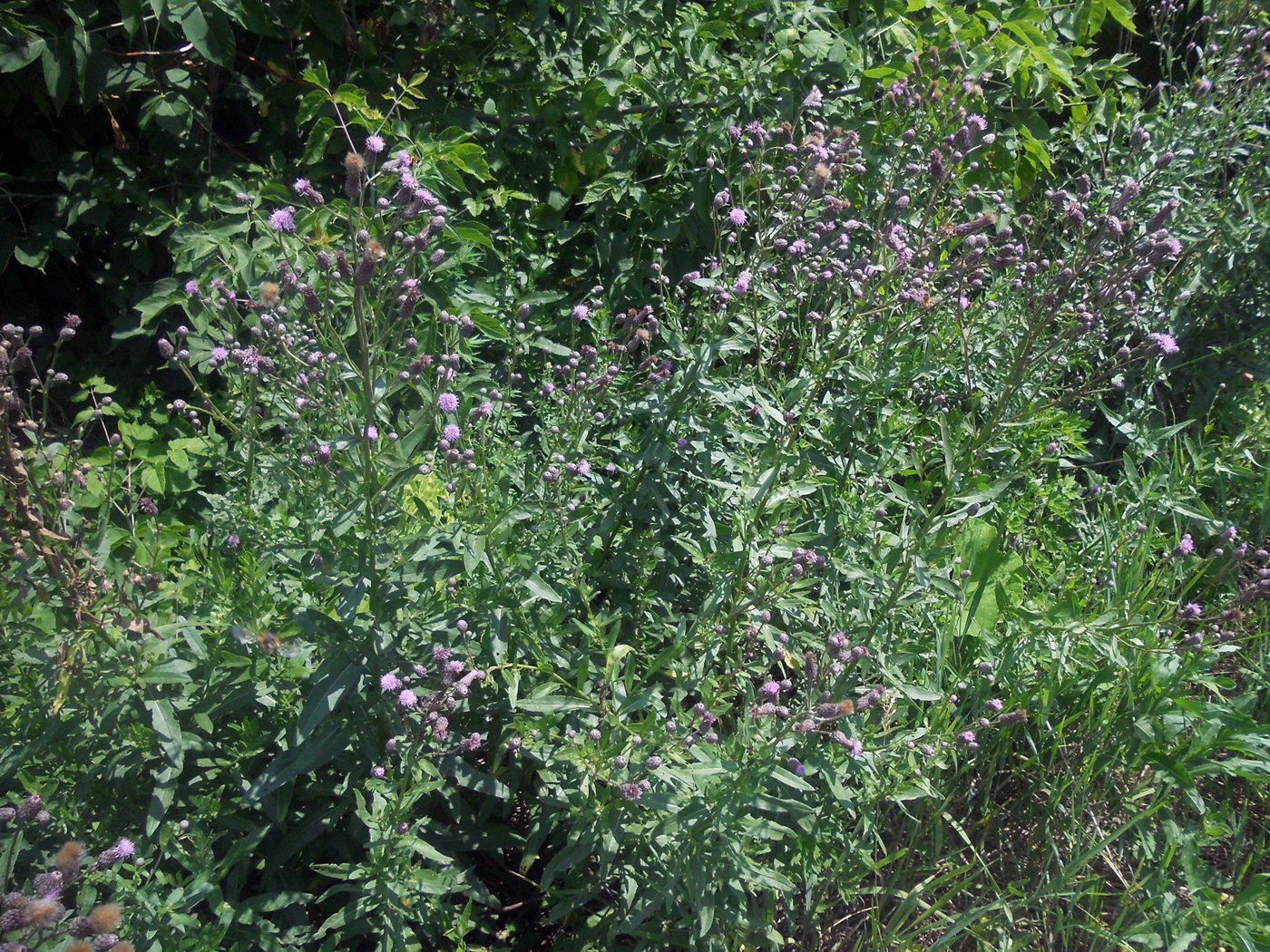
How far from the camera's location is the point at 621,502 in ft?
9.84

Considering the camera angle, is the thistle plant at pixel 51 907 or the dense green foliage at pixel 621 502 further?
the dense green foliage at pixel 621 502

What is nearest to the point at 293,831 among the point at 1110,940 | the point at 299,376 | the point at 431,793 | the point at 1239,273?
the point at 431,793

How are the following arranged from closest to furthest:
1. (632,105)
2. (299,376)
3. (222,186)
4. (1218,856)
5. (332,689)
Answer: (332,689) < (299,376) < (1218,856) < (222,186) < (632,105)

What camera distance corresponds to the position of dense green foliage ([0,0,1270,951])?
2375 millimetres

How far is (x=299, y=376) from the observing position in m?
2.47

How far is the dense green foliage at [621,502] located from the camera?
2375 millimetres

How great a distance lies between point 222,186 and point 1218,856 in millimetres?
4162

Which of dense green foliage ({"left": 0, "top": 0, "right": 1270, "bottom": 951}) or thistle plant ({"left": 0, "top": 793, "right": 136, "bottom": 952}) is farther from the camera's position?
dense green foliage ({"left": 0, "top": 0, "right": 1270, "bottom": 951})

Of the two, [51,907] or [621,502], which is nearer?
[51,907]

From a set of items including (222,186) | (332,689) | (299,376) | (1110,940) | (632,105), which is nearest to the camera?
(332,689)

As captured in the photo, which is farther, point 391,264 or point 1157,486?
point 1157,486

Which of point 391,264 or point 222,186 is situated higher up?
point 391,264

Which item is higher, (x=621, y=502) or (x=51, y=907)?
(x=51, y=907)

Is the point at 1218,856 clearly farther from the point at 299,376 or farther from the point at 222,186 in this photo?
the point at 222,186
